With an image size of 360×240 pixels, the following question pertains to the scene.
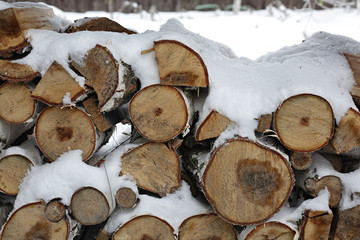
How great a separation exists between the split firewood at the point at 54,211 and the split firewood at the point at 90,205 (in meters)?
0.06

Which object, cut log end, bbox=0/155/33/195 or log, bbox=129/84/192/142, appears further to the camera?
cut log end, bbox=0/155/33/195

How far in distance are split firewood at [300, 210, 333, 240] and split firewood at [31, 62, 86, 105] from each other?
1212 mm

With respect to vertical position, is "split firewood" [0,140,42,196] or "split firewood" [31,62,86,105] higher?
"split firewood" [31,62,86,105]

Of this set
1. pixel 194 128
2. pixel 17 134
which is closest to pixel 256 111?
pixel 194 128

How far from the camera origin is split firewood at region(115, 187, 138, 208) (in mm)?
1552

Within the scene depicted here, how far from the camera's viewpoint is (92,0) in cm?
745

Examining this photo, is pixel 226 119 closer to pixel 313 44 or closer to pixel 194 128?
pixel 194 128

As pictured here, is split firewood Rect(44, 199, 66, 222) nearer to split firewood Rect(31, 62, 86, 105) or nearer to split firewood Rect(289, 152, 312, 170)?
split firewood Rect(31, 62, 86, 105)

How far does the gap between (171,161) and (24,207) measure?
0.75 m

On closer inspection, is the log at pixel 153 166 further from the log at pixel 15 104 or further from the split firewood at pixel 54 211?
the log at pixel 15 104

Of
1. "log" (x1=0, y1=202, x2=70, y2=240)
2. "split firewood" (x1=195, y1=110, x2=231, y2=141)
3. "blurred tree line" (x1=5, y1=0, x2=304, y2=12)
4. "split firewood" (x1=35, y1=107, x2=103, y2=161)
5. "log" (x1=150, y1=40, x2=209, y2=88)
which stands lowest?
"blurred tree line" (x1=5, y1=0, x2=304, y2=12)

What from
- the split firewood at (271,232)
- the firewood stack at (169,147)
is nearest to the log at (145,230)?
the firewood stack at (169,147)

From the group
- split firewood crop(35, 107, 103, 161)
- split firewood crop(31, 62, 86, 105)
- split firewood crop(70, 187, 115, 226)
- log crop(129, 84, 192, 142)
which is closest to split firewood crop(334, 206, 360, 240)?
log crop(129, 84, 192, 142)

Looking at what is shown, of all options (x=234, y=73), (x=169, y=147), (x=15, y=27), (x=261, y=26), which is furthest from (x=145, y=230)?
(x=261, y=26)
